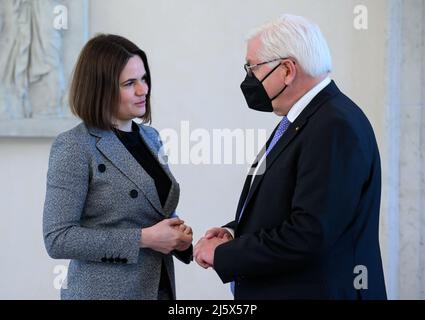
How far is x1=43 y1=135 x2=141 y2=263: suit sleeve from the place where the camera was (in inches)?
67.1

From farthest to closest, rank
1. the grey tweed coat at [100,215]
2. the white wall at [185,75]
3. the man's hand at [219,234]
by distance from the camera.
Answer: the white wall at [185,75], the man's hand at [219,234], the grey tweed coat at [100,215]

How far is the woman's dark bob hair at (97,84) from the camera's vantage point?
1.81m

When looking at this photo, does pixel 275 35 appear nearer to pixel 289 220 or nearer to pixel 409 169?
pixel 289 220

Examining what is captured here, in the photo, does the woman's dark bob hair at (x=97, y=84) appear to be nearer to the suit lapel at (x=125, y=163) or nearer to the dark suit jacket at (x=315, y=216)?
the suit lapel at (x=125, y=163)

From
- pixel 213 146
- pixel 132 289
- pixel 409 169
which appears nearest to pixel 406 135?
pixel 409 169

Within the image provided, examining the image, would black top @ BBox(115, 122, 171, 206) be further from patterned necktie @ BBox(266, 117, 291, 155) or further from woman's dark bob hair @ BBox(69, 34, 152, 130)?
patterned necktie @ BBox(266, 117, 291, 155)

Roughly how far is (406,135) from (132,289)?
209cm

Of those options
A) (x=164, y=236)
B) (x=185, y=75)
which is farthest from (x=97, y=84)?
(x=185, y=75)

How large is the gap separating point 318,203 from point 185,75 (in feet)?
7.00

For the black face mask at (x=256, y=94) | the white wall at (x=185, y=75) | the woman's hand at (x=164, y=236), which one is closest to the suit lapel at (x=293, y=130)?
the black face mask at (x=256, y=94)

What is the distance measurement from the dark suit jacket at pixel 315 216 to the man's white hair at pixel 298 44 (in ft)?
0.25

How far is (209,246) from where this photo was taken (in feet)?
Answer: 5.69

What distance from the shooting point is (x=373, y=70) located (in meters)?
3.42

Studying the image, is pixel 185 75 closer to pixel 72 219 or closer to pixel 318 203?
pixel 72 219
